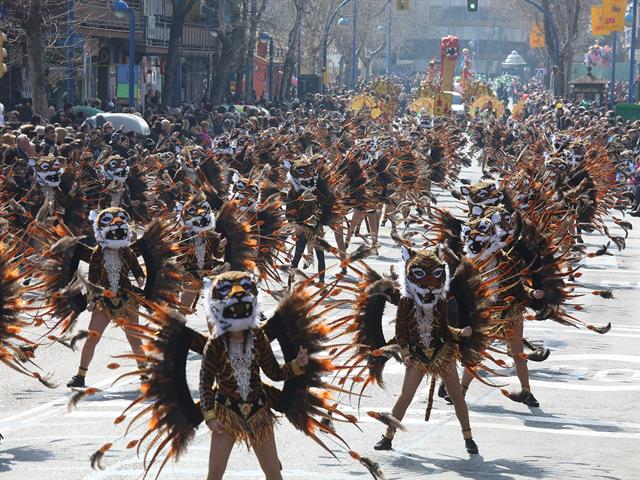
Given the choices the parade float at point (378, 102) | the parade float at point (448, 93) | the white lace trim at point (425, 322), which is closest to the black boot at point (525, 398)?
the white lace trim at point (425, 322)

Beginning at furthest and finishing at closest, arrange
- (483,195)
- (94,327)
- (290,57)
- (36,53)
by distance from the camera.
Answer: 1. (290,57)
2. (36,53)
3. (483,195)
4. (94,327)

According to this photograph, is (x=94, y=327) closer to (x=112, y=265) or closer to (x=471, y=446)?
(x=112, y=265)

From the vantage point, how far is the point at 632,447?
481 inches

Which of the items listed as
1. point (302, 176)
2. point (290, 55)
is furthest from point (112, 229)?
point (290, 55)

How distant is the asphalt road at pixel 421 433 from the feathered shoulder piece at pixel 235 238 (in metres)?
1.15

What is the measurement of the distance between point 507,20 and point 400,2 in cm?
10390

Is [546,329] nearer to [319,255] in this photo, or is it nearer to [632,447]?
[319,255]

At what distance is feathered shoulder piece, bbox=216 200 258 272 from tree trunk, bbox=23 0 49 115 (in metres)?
17.0

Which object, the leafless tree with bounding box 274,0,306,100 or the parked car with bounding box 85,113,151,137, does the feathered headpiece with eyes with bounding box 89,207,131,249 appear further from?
the leafless tree with bounding box 274,0,306,100

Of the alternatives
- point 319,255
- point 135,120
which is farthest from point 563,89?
point 319,255

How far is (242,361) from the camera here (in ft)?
29.7

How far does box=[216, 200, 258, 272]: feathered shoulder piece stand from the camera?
51.5 ft

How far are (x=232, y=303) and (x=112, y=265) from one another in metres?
4.63

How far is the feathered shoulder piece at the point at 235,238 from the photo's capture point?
1571cm
